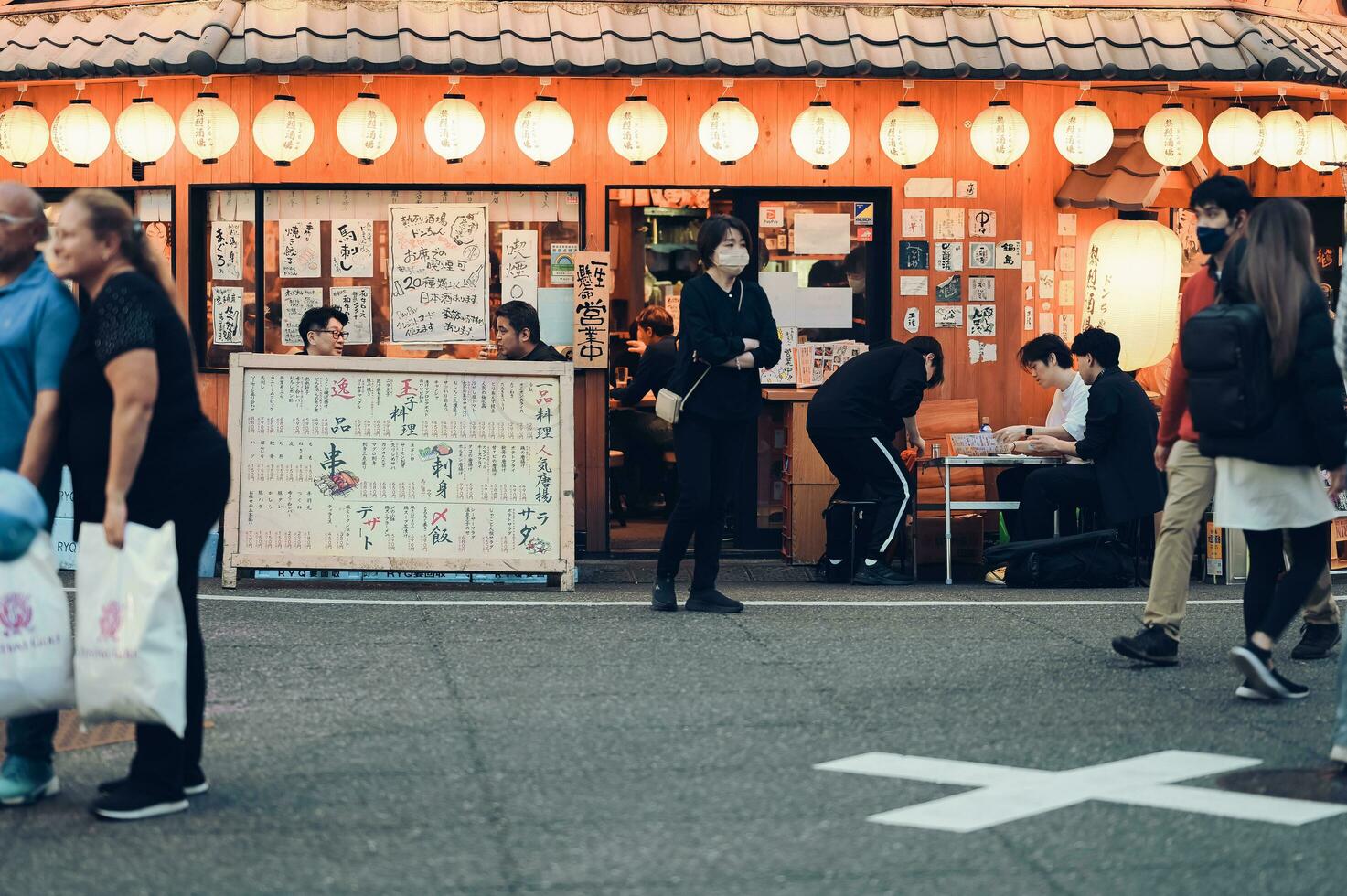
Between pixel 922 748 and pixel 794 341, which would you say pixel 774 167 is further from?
pixel 922 748

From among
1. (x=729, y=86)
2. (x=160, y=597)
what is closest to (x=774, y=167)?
(x=729, y=86)

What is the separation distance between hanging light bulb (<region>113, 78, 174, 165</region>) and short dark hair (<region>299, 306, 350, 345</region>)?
159 centimetres

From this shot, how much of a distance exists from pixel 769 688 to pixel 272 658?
2.38m

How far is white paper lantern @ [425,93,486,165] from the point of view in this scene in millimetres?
11461

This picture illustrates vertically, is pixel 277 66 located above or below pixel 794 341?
above

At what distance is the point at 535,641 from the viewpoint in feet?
27.6

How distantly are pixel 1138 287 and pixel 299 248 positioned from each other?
19.7 ft

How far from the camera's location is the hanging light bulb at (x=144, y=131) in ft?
38.3

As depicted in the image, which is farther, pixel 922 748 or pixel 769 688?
pixel 769 688

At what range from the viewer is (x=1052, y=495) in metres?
11.0

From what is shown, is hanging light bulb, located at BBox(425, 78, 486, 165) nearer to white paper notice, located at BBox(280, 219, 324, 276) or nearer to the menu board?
white paper notice, located at BBox(280, 219, 324, 276)

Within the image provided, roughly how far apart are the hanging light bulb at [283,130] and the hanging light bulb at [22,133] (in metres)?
1.83

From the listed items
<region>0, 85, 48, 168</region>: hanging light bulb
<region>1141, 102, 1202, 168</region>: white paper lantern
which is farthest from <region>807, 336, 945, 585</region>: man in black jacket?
<region>0, 85, 48, 168</region>: hanging light bulb

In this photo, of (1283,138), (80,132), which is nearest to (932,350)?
(1283,138)
